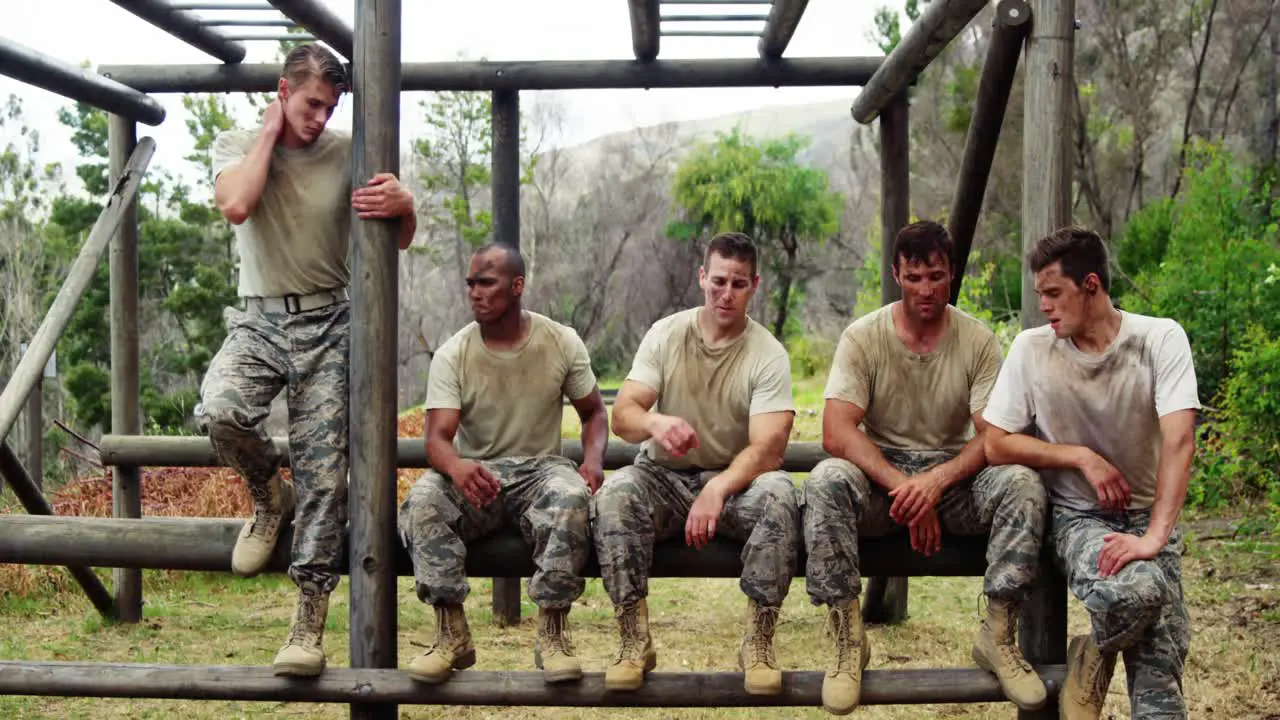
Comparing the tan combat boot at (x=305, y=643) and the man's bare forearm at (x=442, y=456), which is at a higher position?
the man's bare forearm at (x=442, y=456)

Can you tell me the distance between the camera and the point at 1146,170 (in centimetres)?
2720

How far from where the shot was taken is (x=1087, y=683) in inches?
143

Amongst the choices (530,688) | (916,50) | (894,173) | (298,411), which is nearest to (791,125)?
(894,173)

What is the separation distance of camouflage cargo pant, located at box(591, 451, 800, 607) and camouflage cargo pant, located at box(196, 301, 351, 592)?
2.87ft

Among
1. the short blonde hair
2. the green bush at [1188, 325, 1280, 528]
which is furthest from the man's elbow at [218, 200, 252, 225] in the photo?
the green bush at [1188, 325, 1280, 528]

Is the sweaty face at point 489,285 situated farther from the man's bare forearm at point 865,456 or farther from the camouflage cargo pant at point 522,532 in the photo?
the man's bare forearm at point 865,456

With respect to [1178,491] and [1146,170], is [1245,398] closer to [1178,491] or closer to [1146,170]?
[1178,491]

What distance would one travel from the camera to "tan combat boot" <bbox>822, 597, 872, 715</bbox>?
3.71 metres

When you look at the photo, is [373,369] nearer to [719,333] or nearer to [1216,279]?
[719,333]

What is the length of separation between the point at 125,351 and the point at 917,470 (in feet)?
14.4

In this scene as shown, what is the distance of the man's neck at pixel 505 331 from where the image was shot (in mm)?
4230

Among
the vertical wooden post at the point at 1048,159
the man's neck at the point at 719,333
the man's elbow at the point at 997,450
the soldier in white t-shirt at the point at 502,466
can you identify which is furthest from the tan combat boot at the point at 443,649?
the vertical wooden post at the point at 1048,159

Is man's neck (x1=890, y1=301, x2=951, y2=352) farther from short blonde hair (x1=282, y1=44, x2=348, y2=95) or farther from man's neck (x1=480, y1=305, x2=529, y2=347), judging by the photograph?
short blonde hair (x1=282, y1=44, x2=348, y2=95)

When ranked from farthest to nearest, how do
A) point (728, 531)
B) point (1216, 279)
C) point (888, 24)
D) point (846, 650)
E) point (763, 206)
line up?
point (763, 206) → point (888, 24) → point (1216, 279) → point (728, 531) → point (846, 650)
